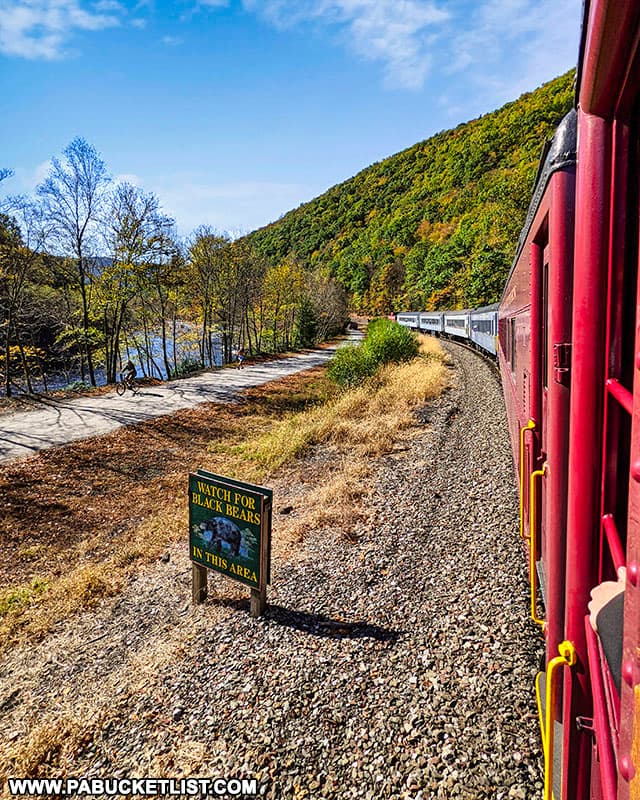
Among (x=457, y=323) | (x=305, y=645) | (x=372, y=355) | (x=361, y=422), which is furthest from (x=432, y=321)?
(x=305, y=645)

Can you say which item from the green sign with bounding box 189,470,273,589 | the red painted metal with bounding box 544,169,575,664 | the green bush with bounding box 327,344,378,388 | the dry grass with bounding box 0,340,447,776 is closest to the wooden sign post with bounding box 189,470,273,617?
the green sign with bounding box 189,470,273,589

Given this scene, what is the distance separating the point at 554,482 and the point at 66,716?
3941mm

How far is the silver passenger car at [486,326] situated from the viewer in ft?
50.1

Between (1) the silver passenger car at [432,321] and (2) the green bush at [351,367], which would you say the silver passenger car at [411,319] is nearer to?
(1) the silver passenger car at [432,321]

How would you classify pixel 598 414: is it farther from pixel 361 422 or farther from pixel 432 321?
pixel 432 321

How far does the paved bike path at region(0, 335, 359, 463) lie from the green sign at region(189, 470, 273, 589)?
8.25 metres

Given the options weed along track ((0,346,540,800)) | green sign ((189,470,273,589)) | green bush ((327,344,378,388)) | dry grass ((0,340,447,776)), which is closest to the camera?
weed along track ((0,346,540,800))

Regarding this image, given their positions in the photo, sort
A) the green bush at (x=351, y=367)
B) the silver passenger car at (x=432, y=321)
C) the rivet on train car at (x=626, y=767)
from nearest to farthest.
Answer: the rivet on train car at (x=626, y=767) → the green bush at (x=351, y=367) → the silver passenger car at (x=432, y=321)

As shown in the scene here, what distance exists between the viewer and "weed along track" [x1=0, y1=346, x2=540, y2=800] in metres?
3.04

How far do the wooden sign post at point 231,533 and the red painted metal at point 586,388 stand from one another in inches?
126

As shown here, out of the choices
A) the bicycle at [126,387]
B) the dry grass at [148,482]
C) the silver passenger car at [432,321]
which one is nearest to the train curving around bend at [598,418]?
the dry grass at [148,482]

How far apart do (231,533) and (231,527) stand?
0.06m

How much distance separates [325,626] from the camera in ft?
14.2

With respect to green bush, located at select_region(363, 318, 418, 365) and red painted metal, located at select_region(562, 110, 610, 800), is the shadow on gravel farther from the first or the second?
green bush, located at select_region(363, 318, 418, 365)
